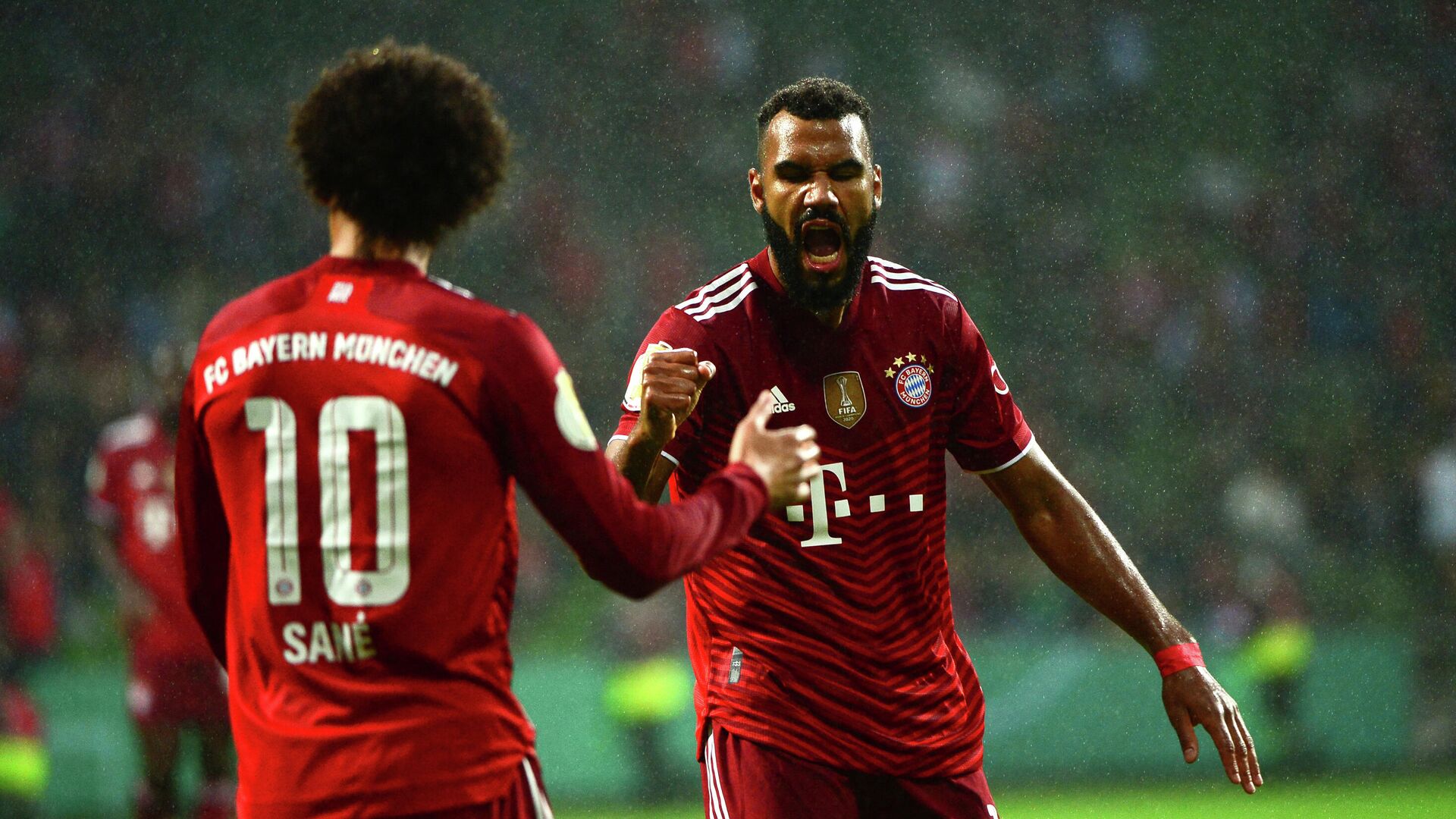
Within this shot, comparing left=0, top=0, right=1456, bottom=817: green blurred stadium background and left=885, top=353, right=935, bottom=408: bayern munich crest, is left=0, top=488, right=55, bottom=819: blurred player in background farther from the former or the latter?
left=885, top=353, right=935, bottom=408: bayern munich crest

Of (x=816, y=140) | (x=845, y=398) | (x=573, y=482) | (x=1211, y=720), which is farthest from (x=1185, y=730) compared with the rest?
(x=573, y=482)

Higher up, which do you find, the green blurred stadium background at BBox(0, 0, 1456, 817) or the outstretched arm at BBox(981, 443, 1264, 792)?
the green blurred stadium background at BBox(0, 0, 1456, 817)

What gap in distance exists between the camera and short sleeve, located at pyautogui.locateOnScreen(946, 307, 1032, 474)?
326cm

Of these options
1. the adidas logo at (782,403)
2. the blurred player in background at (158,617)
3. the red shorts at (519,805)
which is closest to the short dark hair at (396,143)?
the red shorts at (519,805)

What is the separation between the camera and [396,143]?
2062 millimetres

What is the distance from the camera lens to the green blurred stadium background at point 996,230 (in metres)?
8.52

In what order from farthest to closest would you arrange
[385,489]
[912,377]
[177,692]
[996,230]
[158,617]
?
[996,230] → [158,617] → [177,692] → [912,377] → [385,489]

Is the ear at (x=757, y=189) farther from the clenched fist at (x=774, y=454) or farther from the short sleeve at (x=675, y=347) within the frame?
the clenched fist at (x=774, y=454)

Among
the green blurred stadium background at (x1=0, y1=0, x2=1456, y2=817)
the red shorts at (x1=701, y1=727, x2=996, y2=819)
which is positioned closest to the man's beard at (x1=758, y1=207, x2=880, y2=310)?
the red shorts at (x1=701, y1=727, x2=996, y2=819)

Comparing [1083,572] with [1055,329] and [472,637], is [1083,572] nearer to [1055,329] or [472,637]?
[472,637]

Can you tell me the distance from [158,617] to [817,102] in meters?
4.28

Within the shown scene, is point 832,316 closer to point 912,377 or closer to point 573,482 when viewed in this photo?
point 912,377

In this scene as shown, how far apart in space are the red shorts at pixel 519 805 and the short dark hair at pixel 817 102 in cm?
174

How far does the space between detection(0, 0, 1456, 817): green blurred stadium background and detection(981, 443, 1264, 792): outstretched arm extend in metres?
4.96
